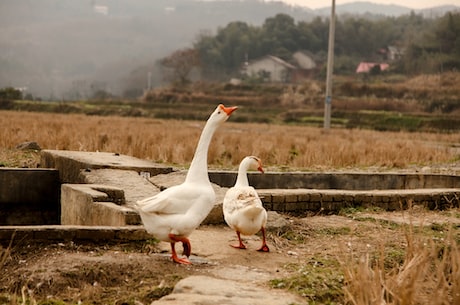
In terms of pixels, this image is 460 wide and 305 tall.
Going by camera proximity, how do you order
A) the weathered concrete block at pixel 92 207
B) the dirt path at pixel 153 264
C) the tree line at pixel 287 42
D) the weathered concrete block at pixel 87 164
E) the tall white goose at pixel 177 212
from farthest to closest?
1. the tree line at pixel 287 42
2. the weathered concrete block at pixel 87 164
3. the weathered concrete block at pixel 92 207
4. the tall white goose at pixel 177 212
5. the dirt path at pixel 153 264

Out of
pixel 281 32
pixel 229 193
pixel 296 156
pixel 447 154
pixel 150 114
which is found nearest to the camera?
pixel 229 193

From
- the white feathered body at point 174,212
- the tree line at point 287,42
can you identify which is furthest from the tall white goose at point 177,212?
the tree line at point 287,42

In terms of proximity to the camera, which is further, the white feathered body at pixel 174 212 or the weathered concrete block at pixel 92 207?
the weathered concrete block at pixel 92 207

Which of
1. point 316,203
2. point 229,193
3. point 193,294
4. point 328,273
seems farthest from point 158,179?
point 193,294

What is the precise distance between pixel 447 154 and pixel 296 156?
5656 millimetres

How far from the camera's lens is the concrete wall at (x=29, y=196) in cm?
1194

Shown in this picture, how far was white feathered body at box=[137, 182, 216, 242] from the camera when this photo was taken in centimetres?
673

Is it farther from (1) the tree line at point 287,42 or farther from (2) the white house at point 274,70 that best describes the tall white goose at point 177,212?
(1) the tree line at point 287,42

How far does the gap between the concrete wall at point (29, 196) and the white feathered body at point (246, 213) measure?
5.31m

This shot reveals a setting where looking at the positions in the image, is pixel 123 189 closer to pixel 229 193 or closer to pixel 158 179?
pixel 158 179

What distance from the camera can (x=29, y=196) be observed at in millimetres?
12070

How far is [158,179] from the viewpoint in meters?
10.7

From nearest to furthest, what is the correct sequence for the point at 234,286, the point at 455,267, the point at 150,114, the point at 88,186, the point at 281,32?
the point at 455,267 < the point at 234,286 < the point at 88,186 < the point at 150,114 < the point at 281,32

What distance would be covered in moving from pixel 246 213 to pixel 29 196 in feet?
18.7
